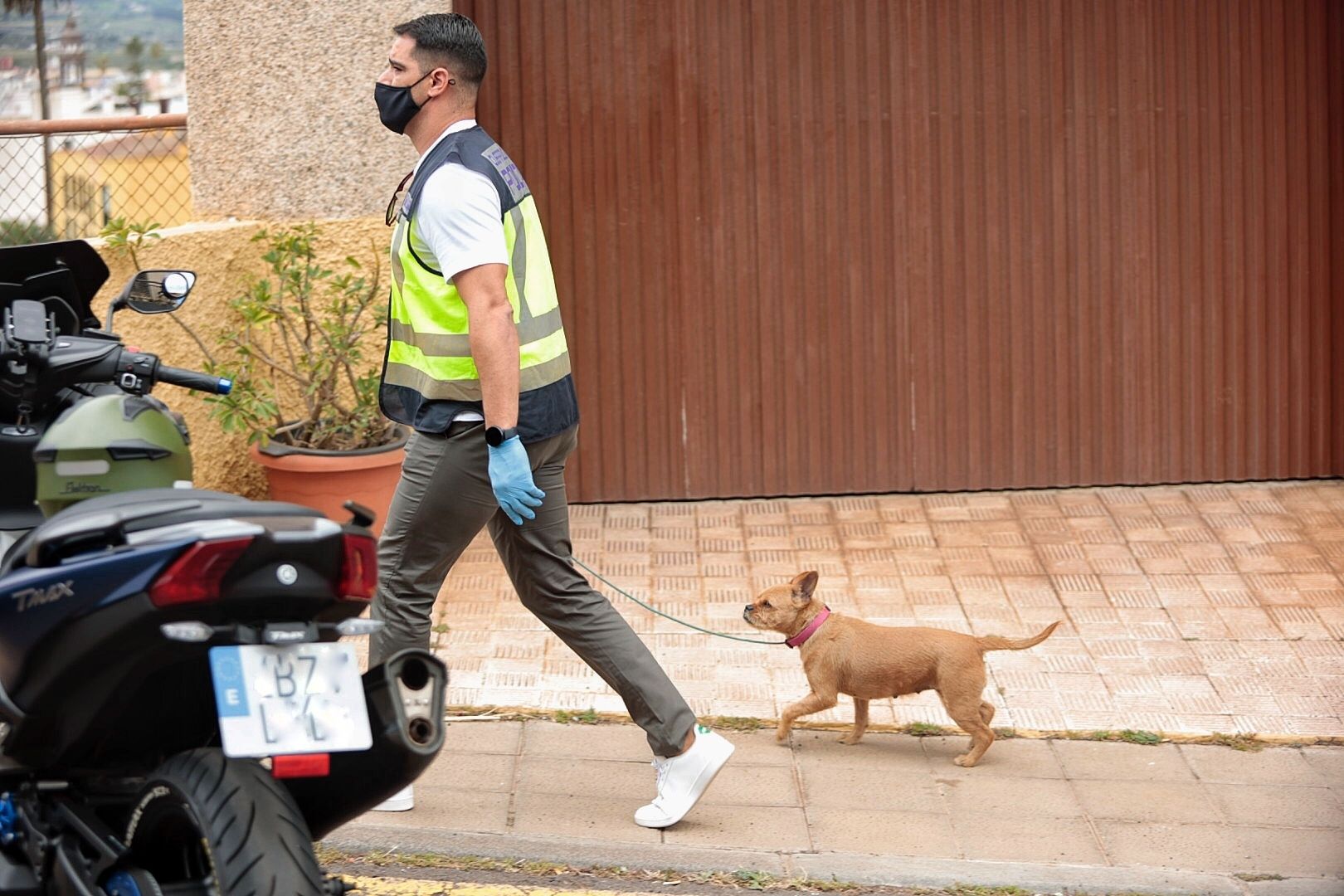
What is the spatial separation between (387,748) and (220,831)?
14.9 inches

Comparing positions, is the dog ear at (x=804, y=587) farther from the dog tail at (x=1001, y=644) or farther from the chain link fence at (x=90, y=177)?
the chain link fence at (x=90, y=177)

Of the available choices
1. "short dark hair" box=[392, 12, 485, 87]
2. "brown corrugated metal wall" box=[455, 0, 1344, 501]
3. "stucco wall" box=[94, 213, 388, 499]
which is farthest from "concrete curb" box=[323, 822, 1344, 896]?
"brown corrugated metal wall" box=[455, 0, 1344, 501]

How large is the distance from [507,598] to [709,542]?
3.51ft

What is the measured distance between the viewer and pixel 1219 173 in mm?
7805

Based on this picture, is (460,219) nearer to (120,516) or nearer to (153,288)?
(153,288)

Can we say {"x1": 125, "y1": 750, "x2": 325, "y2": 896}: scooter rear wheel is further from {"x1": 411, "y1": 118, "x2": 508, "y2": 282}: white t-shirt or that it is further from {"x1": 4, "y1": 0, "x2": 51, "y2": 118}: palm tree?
{"x1": 4, "y1": 0, "x2": 51, "y2": 118}: palm tree

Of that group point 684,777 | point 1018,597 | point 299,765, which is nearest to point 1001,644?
point 684,777

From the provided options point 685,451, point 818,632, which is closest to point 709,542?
point 685,451

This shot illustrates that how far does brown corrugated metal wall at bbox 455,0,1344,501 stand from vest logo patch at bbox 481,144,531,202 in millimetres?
3183

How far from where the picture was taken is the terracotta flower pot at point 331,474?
23.0 ft

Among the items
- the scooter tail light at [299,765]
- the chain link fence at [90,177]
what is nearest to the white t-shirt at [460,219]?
the scooter tail light at [299,765]

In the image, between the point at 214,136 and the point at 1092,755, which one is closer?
the point at 1092,755

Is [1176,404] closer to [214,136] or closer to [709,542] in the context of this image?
[709,542]

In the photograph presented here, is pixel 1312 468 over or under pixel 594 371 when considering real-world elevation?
under
